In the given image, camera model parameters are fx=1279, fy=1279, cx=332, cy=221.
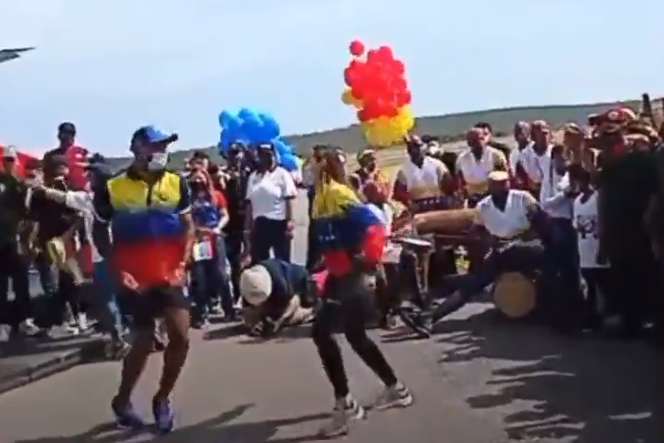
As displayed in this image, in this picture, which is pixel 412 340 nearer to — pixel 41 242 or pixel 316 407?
pixel 316 407

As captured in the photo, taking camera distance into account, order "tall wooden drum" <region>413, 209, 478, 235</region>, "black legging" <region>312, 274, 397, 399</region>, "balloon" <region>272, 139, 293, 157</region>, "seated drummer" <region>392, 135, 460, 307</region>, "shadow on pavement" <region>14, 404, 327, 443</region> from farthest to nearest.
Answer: "balloon" <region>272, 139, 293, 157</region>, "seated drummer" <region>392, 135, 460, 307</region>, "tall wooden drum" <region>413, 209, 478, 235</region>, "black legging" <region>312, 274, 397, 399</region>, "shadow on pavement" <region>14, 404, 327, 443</region>

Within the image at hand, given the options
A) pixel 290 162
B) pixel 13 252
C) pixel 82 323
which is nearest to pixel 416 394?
pixel 82 323

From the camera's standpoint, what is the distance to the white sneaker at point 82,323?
12.6 meters

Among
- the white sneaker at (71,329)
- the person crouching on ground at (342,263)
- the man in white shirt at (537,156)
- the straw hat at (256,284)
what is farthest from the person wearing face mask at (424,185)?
the person crouching on ground at (342,263)

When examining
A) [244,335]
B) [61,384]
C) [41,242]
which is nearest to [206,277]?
[244,335]

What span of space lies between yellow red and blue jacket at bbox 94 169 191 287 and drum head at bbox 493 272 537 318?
4416 millimetres

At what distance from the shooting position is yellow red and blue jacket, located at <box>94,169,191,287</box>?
833 cm

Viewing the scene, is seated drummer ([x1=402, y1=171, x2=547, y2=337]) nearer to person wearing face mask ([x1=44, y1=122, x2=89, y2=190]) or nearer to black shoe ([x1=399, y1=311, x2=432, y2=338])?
black shoe ([x1=399, y1=311, x2=432, y2=338])

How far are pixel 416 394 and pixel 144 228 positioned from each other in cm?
240

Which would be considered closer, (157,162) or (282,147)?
(157,162)

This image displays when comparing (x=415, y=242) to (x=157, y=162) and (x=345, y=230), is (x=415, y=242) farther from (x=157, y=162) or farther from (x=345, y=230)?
(x=157, y=162)

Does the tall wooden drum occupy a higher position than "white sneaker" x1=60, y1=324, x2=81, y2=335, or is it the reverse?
the tall wooden drum

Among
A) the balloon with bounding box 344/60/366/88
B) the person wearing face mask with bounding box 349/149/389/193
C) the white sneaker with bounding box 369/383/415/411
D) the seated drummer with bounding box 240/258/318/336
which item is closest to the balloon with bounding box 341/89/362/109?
the balloon with bounding box 344/60/366/88

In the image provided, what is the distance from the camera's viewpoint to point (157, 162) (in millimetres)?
8422
